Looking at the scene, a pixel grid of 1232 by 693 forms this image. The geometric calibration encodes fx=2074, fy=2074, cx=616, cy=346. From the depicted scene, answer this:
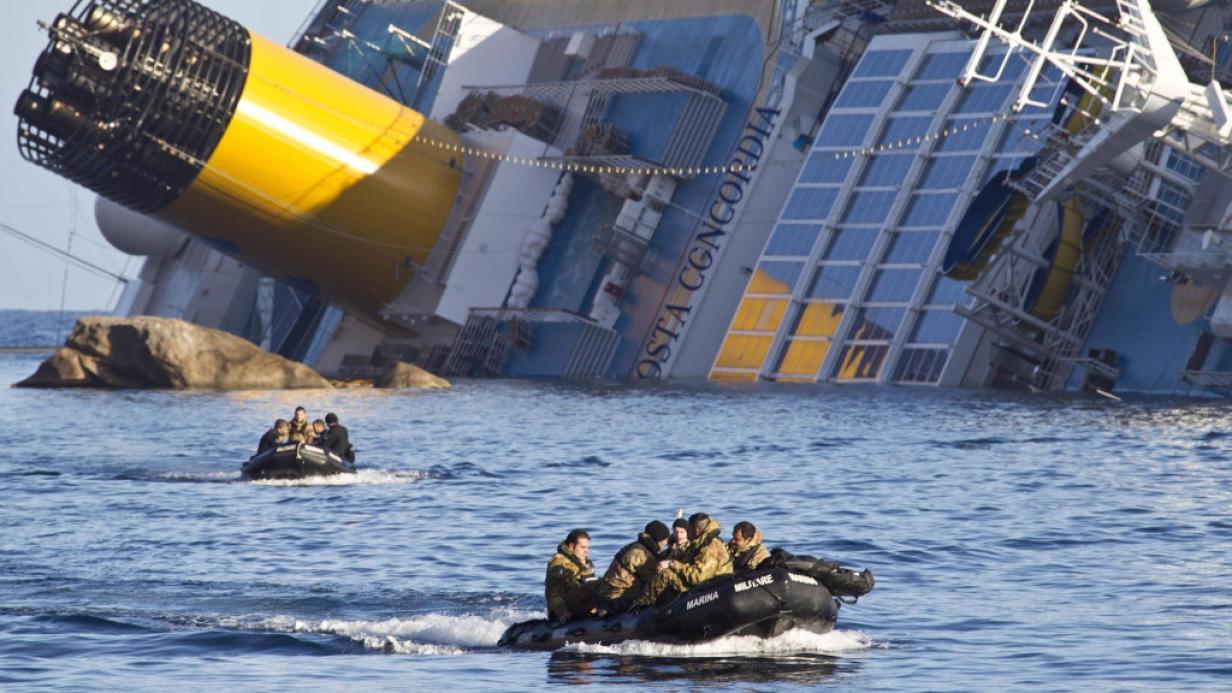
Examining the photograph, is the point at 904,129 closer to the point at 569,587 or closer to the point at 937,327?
the point at 937,327

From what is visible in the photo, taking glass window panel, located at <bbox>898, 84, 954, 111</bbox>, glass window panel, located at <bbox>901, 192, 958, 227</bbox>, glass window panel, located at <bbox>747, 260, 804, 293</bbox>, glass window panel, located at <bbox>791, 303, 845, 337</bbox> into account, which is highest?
glass window panel, located at <bbox>898, 84, 954, 111</bbox>

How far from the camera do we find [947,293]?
72375mm

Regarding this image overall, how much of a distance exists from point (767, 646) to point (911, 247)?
49787 mm

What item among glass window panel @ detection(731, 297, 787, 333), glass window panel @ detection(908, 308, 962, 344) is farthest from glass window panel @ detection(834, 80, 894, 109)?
glass window panel @ detection(908, 308, 962, 344)

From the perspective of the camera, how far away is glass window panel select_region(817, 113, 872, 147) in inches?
3145

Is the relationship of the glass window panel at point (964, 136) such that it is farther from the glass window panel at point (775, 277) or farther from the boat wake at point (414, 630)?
the boat wake at point (414, 630)

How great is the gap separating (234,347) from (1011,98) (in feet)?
102

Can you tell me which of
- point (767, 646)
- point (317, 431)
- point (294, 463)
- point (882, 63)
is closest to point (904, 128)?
point (882, 63)

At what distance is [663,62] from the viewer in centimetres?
9150

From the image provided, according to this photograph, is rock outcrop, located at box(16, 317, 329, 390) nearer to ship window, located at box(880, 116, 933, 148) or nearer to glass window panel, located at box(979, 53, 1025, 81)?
ship window, located at box(880, 116, 933, 148)

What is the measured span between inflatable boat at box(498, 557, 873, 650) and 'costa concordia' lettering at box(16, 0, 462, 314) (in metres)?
49.9

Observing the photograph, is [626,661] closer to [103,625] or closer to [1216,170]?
[103,625]

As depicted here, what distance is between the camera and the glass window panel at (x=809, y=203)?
7944 cm

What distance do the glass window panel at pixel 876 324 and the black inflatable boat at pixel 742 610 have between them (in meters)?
47.4
